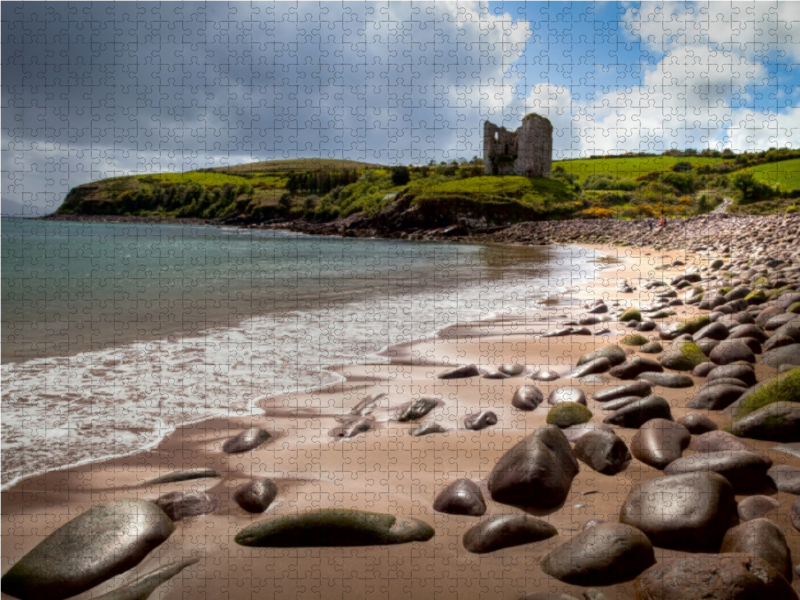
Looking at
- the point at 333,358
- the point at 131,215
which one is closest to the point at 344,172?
the point at 131,215

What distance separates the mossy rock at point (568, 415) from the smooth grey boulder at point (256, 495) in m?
2.29

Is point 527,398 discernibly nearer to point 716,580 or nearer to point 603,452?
point 603,452

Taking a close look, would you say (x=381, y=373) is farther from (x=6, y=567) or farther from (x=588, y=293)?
(x=588, y=293)

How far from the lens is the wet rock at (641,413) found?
438cm

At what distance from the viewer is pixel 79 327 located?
8961 mm

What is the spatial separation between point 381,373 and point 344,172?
77560 mm

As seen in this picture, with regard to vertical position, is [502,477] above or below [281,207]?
below

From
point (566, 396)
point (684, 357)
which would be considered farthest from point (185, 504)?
point (684, 357)

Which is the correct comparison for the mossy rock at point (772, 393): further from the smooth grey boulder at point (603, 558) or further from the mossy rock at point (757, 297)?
the mossy rock at point (757, 297)

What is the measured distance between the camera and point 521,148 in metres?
69.9

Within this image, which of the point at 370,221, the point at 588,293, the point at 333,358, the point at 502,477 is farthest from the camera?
the point at 370,221

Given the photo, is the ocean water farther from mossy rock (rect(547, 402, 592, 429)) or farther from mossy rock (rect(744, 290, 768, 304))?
mossy rock (rect(744, 290, 768, 304))

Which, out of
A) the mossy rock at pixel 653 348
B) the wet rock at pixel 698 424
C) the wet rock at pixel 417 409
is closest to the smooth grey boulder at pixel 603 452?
the wet rock at pixel 698 424

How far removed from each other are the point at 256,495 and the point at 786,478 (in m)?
3.24
